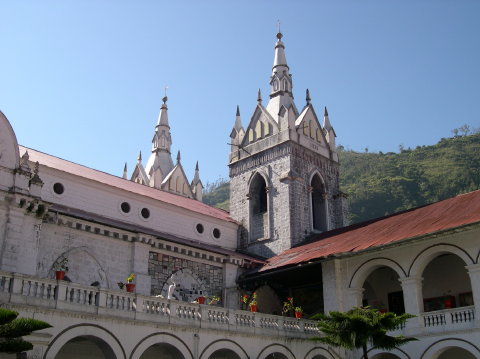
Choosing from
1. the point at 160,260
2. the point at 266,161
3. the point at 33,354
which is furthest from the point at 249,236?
the point at 33,354

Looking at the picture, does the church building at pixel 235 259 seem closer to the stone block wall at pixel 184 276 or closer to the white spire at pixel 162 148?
the stone block wall at pixel 184 276

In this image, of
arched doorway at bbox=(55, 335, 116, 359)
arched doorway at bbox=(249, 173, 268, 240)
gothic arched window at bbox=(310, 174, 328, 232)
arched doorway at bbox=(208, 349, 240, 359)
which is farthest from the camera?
gothic arched window at bbox=(310, 174, 328, 232)

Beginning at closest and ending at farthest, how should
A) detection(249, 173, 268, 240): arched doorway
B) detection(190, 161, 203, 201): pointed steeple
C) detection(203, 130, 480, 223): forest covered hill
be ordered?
detection(249, 173, 268, 240): arched doorway → detection(190, 161, 203, 201): pointed steeple → detection(203, 130, 480, 223): forest covered hill

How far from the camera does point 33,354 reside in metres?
13.7

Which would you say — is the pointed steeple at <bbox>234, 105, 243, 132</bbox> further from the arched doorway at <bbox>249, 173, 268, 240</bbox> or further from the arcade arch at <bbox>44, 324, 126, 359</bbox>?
the arcade arch at <bbox>44, 324, 126, 359</bbox>

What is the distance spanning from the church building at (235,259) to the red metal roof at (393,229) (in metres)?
0.11

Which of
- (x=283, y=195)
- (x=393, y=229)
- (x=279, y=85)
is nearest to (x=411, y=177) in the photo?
(x=279, y=85)

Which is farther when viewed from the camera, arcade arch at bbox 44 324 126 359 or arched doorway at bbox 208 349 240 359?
arched doorway at bbox 208 349 240 359

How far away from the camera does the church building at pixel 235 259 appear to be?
16.2 m

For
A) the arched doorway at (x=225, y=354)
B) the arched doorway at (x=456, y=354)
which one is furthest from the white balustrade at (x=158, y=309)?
the arched doorway at (x=456, y=354)

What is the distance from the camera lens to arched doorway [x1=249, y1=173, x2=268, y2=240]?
3073 centimetres

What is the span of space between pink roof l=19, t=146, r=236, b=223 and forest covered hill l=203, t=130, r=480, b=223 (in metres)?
34.7

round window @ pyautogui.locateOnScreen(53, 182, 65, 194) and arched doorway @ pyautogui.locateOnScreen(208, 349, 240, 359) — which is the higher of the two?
round window @ pyautogui.locateOnScreen(53, 182, 65, 194)

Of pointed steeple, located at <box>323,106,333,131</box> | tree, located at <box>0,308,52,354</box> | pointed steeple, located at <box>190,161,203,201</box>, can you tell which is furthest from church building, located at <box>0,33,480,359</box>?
pointed steeple, located at <box>190,161,203,201</box>
